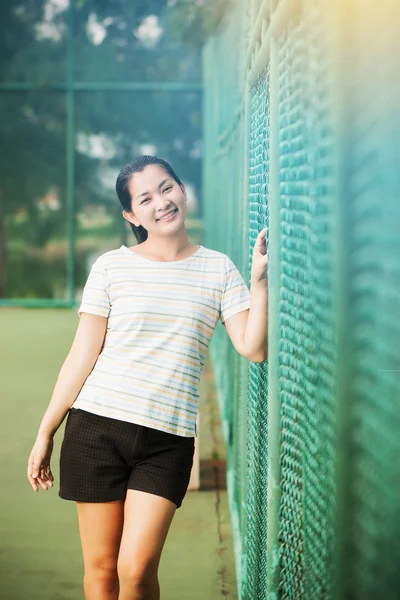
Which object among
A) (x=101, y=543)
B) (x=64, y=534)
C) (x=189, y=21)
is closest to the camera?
(x=101, y=543)

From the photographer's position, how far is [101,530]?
8.35ft

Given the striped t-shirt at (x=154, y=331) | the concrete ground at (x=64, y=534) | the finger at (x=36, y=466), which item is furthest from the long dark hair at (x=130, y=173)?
the concrete ground at (x=64, y=534)

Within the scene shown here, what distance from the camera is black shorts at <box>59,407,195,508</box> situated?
98.6 inches

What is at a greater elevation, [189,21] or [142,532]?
[189,21]

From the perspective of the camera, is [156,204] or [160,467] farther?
[156,204]


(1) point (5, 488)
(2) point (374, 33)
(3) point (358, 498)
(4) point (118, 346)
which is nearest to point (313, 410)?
(3) point (358, 498)

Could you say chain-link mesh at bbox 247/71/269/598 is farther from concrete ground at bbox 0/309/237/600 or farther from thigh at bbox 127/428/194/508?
concrete ground at bbox 0/309/237/600

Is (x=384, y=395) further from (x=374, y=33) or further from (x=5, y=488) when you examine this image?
(x=5, y=488)

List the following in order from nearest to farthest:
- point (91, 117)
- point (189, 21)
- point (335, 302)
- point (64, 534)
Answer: point (335, 302) < point (64, 534) < point (189, 21) < point (91, 117)

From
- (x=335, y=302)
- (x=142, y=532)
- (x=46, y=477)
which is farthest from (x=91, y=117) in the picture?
(x=335, y=302)

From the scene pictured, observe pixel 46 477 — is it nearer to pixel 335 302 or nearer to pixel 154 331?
pixel 154 331

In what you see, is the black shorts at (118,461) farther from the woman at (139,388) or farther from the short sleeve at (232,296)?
the short sleeve at (232,296)

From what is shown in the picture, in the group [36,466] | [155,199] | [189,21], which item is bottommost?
[36,466]

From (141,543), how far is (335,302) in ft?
4.55
